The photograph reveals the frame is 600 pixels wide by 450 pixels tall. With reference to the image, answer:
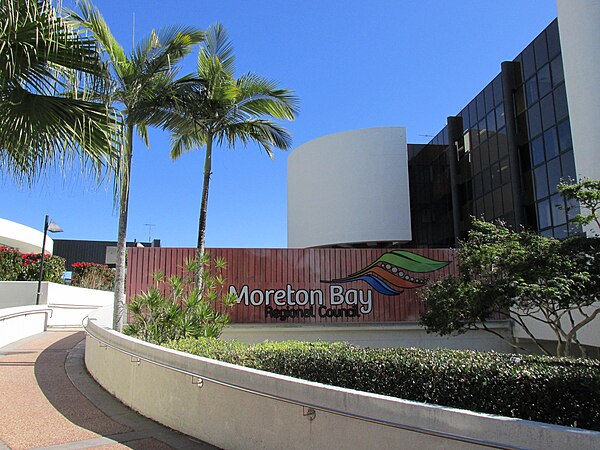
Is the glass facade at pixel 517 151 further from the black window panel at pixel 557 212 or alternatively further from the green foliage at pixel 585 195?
the green foliage at pixel 585 195

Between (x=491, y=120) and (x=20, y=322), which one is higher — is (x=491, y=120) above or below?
above

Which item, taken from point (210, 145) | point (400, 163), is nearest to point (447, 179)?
point (400, 163)

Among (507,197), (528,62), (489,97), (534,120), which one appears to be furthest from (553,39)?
(507,197)

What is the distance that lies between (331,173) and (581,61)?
1923 cm

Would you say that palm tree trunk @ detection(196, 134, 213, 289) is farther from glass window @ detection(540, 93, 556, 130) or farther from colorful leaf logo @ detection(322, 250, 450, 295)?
glass window @ detection(540, 93, 556, 130)

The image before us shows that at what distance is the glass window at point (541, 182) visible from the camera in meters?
21.2

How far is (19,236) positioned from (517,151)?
3169 cm

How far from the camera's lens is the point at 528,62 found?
23.0 metres

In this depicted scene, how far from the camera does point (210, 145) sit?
1552cm

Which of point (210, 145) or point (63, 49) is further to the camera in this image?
point (210, 145)

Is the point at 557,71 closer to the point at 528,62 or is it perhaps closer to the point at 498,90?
the point at 528,62

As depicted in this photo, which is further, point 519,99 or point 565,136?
point 519,99

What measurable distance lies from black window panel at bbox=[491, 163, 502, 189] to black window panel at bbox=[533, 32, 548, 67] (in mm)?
5202

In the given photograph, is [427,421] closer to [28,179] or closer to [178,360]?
[178,360]
